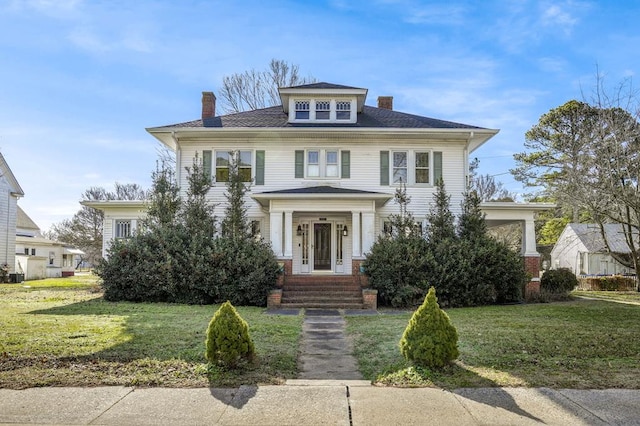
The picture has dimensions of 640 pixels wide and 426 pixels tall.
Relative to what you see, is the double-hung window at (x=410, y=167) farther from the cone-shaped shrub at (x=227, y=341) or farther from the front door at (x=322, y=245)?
the cone-shaped shrub at (x=227, y=341)

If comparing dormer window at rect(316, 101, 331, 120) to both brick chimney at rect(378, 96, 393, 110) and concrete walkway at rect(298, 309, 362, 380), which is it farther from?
concrete walkway at rect(298, 309, 362, 380)

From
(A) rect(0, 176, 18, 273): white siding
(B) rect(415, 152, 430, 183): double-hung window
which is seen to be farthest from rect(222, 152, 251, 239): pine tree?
(A) rect(0, 176, 18, 273): white siding

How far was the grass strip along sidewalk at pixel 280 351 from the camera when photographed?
5.58m

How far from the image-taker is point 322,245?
18047 mm

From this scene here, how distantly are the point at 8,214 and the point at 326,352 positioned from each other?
27.4 m

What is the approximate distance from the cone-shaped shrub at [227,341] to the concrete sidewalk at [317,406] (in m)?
0.66

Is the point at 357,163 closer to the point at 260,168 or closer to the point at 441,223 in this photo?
the point at 260,168

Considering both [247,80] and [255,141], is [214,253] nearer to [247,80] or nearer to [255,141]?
[255,141]

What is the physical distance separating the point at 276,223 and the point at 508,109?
943cm

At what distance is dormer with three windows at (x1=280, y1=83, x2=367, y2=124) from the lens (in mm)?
18672

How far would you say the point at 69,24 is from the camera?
36.0ft

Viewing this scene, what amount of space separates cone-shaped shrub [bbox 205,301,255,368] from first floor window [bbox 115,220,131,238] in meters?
15.0

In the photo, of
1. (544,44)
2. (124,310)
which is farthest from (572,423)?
(544,44)

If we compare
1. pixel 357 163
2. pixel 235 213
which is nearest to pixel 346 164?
pixel 357 163
